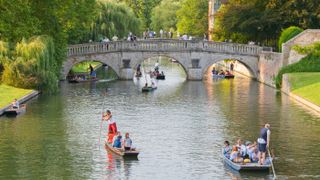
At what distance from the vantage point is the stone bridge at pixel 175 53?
8769 centimetres

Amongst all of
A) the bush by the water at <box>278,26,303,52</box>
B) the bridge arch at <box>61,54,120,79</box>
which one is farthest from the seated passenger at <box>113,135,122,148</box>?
the bridge arch at <box>61,54,120,79</box>

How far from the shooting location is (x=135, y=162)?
131 ft

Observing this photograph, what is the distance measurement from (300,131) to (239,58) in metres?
39.9

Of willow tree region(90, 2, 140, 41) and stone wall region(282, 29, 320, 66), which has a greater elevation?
willow tree region(90, 2, 140, 41)

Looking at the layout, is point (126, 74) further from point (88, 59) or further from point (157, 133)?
point (157, 133)

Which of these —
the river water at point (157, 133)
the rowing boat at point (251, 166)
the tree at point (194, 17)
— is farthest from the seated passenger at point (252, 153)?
the tree at point (194, 17)

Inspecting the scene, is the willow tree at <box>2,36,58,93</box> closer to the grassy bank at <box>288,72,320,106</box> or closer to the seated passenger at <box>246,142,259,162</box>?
the grassy bank at <box>288,72,320,106</box>

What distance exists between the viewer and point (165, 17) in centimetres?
17525

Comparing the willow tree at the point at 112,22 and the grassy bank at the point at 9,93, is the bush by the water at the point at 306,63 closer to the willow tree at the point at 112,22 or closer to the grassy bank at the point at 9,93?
the grassy bank at the point at 9,93

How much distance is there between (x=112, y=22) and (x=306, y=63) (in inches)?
1365

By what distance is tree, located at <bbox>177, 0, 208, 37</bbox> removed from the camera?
14225cm

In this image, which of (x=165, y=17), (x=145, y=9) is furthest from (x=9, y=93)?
(x=145, y=9)

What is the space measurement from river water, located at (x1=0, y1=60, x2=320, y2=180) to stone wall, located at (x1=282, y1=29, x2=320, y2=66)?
14.4 feet

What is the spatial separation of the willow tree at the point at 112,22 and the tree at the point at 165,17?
6315 centimetres
